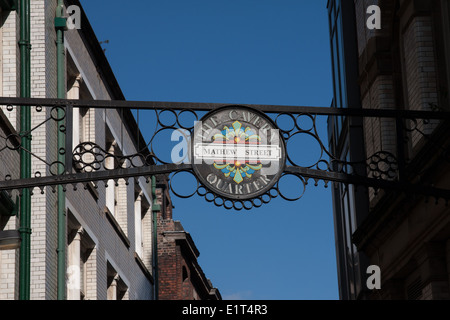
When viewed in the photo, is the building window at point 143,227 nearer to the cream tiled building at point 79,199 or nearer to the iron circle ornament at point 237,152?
the cream tiled building at point 79,199

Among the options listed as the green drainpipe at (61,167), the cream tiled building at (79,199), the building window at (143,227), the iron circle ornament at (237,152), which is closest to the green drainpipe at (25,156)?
the cream tiled building at (79,199)

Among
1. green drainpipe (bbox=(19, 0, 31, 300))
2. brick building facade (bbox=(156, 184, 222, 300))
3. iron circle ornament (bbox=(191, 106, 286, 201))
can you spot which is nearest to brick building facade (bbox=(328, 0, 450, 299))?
iron circle ornament (bbox=(191, 106, 286, 201))

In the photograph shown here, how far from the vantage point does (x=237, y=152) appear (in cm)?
1251

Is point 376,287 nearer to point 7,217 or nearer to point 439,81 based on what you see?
point 439,81

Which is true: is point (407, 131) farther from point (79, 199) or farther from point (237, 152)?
point (79, 199)

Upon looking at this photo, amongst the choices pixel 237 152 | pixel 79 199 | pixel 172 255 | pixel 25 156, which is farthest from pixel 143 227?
pixel 237 152

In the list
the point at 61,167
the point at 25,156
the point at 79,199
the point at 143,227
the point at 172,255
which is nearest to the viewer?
the point at 25,156

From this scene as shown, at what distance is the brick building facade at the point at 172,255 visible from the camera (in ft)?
147

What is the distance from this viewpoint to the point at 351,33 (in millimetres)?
24109

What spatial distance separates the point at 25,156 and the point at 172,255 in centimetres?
2607

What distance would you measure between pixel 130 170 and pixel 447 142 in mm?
4632

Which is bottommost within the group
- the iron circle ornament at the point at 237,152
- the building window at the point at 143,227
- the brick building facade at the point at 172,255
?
the iron circle ornament at the point at 237,152

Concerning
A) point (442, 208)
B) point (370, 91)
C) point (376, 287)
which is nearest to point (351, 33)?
point (370, 91)

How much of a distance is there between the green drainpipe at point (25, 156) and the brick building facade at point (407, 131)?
5.71m
